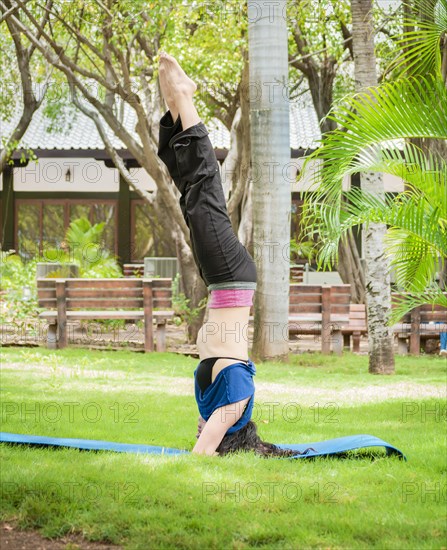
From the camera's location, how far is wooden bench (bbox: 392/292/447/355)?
1268cm

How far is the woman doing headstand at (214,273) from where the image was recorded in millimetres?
4891

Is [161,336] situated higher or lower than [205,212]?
lower

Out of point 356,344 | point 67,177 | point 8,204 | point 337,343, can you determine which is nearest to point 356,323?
point 356,344

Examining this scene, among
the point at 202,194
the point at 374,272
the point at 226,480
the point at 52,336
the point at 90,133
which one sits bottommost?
the point at 226,480

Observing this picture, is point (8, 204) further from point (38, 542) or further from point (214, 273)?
point (38, 542)

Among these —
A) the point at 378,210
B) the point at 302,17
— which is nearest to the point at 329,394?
the point at 378,210

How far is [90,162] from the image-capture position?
25906mm

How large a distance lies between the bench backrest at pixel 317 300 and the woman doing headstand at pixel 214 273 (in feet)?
25.5

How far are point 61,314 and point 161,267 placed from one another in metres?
9.61

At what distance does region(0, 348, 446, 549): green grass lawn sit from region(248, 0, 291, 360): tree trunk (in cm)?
338

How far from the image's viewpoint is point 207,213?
16.0ft

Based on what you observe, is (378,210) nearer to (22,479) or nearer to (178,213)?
(22,479)

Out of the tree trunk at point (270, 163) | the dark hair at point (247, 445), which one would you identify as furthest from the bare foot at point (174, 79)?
the tree trunk at point (270, 163)

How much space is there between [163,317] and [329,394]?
15.5 feet
